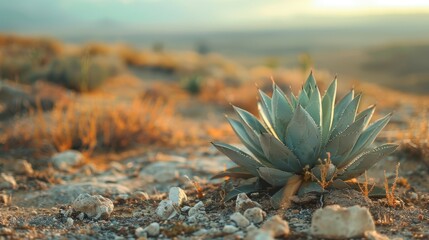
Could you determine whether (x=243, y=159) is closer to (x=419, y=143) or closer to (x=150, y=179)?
(x=150, y=179)

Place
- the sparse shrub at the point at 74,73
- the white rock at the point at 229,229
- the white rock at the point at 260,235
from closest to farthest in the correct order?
the white rock at the point at 260,235, the white rock at the point at 229,229, the sparse shrub at the point at 74,73

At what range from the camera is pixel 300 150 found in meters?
4.15

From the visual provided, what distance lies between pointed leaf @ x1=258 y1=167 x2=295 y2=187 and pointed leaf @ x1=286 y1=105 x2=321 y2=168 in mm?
178

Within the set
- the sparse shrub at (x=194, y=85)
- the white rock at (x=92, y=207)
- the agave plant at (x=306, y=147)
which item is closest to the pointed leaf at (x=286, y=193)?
the agave plant at (x=306, y=147)

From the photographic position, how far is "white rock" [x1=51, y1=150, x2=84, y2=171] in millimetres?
6492

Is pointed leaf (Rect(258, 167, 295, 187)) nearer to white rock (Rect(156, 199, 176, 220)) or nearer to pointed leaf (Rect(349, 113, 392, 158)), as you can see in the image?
pointed leaf (Rect(349, 113, 392, 158))

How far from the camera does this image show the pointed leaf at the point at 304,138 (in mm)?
4020

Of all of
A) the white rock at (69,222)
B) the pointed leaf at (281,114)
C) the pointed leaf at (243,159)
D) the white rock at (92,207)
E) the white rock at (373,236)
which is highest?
the pointed leaf at (281,114)

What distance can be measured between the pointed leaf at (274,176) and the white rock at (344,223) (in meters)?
0.77

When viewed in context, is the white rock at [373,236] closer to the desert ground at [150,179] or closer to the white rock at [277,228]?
the desert ground at [150,179]

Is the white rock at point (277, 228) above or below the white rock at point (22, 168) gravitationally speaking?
above

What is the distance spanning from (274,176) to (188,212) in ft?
2.26

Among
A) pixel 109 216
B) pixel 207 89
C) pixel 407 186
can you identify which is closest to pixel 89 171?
pixel 109 216

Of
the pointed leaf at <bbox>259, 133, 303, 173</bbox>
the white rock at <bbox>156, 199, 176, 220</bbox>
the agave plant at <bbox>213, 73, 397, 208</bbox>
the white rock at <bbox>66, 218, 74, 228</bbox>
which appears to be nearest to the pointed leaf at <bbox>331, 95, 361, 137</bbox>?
the agave plant at <bbox>213, 73, 397, 208</bbox>
